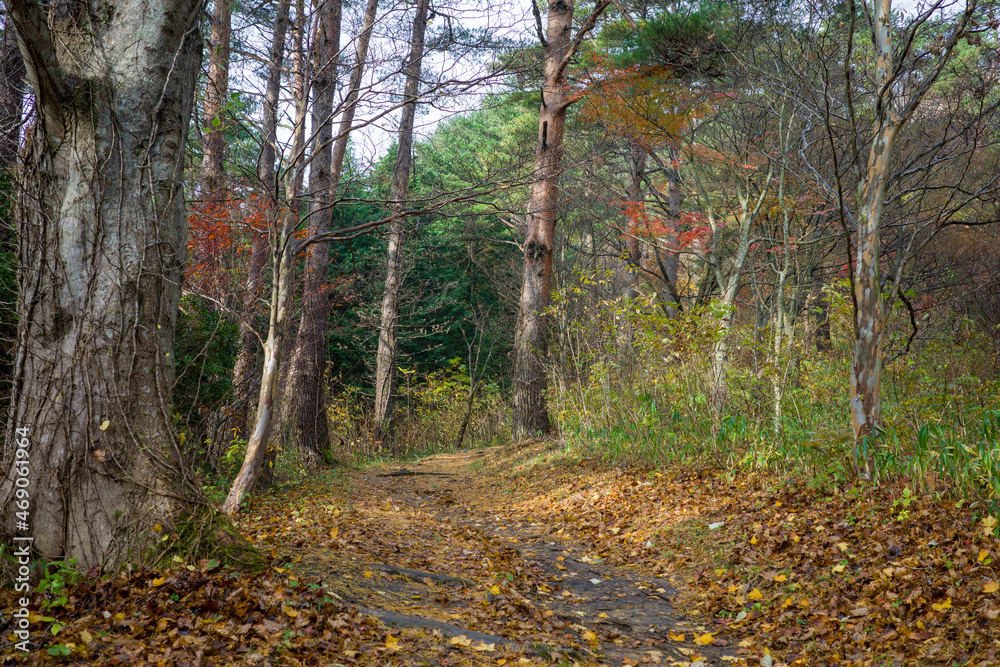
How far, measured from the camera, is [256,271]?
9.28 m

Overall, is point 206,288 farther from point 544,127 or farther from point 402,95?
point 544,127

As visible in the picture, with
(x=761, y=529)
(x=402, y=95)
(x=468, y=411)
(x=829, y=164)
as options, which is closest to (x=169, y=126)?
(x=402, y=95)

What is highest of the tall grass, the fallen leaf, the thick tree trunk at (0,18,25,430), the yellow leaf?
the thick tree trunk at (0,18,25,430)

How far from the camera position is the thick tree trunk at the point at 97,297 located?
3227 millimetres

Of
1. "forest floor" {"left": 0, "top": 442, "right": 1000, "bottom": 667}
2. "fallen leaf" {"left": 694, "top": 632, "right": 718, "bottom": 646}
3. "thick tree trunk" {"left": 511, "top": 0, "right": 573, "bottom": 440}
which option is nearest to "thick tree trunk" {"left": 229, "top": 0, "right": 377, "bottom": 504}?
"forest floor" {"left": 0, "top": 442, "right": 1000, "bottom": 667}

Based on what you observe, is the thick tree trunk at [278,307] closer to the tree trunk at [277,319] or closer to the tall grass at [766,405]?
the tree trunk at [277,319]

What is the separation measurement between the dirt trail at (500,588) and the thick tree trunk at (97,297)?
1.24 metres

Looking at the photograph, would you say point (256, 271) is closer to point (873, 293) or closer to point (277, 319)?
point (277, 319)

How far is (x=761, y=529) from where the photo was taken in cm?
510

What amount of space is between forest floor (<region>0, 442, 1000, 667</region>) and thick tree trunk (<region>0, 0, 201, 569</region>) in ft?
1.36

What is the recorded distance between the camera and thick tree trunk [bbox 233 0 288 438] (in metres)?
5.61

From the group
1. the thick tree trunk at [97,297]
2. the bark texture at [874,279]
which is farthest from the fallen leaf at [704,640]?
the thick tree trunk at [97,297]

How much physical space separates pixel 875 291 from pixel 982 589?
261 cm

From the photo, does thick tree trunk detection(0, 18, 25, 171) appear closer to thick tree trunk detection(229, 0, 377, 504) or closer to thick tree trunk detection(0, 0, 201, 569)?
thick tree trunk detection(229, 0, 377, 504)
